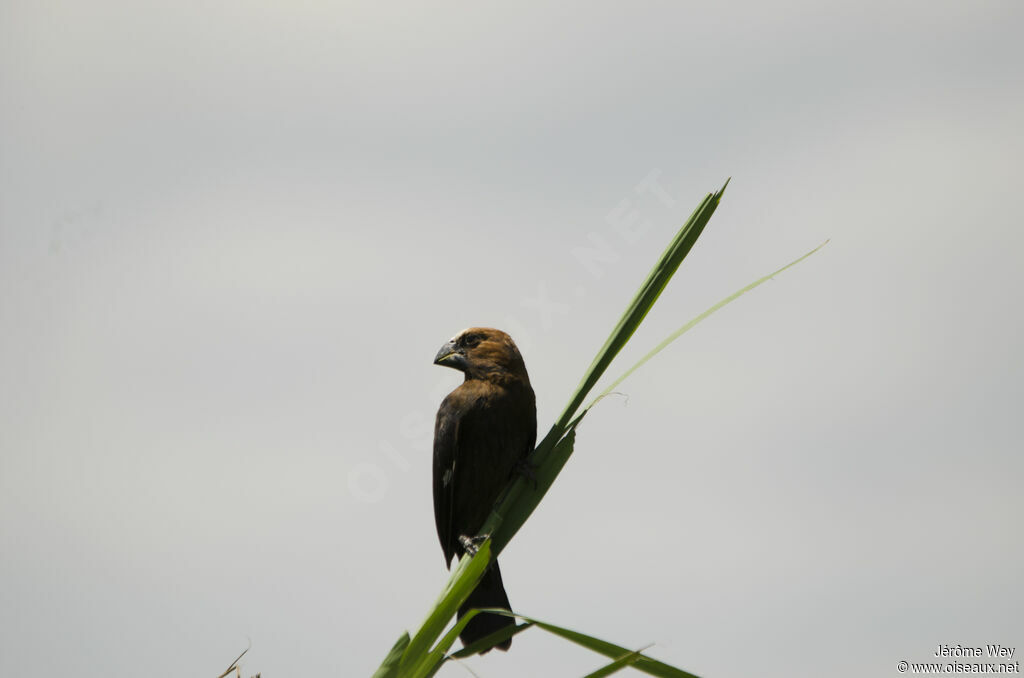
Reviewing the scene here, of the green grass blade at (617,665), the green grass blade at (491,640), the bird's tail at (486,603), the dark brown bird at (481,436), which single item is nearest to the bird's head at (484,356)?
the dark brown bird at (481,436)

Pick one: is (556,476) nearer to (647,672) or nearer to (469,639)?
(647,672)

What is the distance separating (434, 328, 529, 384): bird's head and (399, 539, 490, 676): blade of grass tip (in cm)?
208

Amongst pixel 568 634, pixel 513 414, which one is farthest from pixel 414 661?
pixel 513 414

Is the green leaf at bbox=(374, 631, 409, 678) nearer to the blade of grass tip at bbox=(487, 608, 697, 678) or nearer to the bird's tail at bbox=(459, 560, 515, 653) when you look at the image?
the blade of grass tip at bbox=(487, 608, 697, 678)

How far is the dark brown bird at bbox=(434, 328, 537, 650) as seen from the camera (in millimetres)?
3986

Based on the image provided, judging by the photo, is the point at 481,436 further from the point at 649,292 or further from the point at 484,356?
the point at 649,292

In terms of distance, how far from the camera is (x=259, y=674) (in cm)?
202

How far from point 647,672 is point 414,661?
49cm

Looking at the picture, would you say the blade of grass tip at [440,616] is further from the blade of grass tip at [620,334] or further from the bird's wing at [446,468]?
the bird's wing at [446,468]

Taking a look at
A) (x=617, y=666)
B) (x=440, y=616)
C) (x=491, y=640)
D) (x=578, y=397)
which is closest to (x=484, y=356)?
(x=578, y=397)

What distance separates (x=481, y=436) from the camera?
13.1ft

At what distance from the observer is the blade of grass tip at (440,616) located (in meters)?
2.00

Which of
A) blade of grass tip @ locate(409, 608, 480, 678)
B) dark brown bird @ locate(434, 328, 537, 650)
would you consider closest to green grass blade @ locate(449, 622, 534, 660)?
blade of grass tip @ locate(409, 608, 480, 678)

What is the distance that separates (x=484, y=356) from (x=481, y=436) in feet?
1.21
